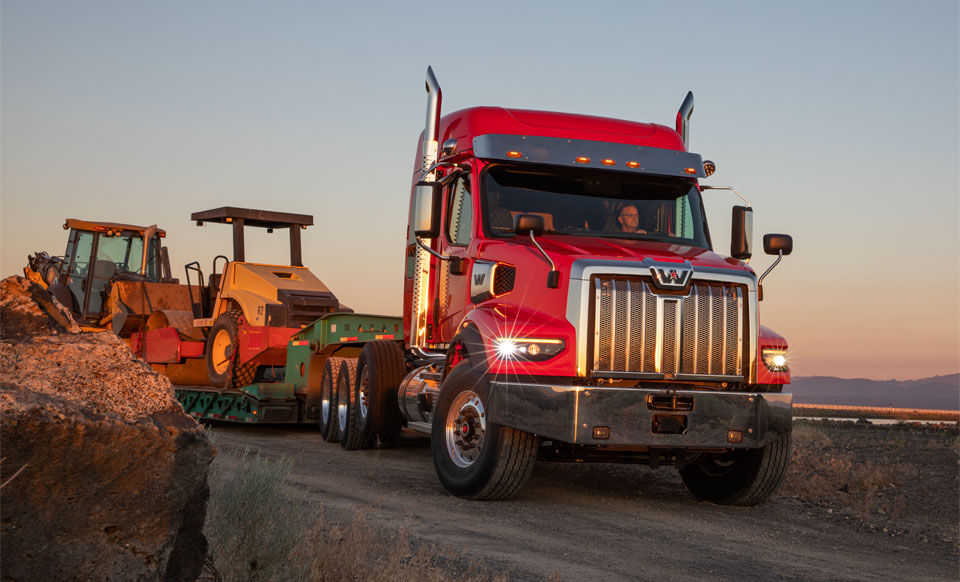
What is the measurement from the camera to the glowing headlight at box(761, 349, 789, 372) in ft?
28.2

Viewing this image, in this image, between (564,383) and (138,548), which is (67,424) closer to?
(138,548)

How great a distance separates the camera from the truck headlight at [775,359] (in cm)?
861

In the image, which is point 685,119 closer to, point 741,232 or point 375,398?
point 741,232

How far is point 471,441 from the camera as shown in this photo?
8992 mm

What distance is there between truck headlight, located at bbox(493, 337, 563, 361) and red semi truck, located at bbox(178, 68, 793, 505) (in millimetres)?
13

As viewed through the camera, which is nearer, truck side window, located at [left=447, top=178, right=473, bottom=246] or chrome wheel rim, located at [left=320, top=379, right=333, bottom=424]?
truck side window, located at [left=447, top=178, right=473, bottom=246]

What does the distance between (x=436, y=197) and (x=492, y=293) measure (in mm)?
1258

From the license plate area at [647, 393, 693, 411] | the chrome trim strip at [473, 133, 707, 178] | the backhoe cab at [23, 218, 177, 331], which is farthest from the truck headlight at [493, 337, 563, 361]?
the backhoe cab at [23, 218, 177, 331]

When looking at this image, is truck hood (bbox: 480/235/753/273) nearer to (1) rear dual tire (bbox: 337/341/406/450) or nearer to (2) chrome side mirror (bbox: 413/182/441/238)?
(2) chrome side mirror (bbox: 413/182/441/238)

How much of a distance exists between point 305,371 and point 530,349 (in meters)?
7.44

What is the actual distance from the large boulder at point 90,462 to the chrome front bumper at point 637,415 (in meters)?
4.54

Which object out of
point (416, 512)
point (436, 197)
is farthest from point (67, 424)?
point (436, 197)

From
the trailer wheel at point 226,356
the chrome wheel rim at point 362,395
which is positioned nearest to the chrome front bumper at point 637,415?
the chrome wheel rim at point 362,395

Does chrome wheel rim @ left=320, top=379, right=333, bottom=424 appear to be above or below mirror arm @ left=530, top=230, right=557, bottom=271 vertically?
below
